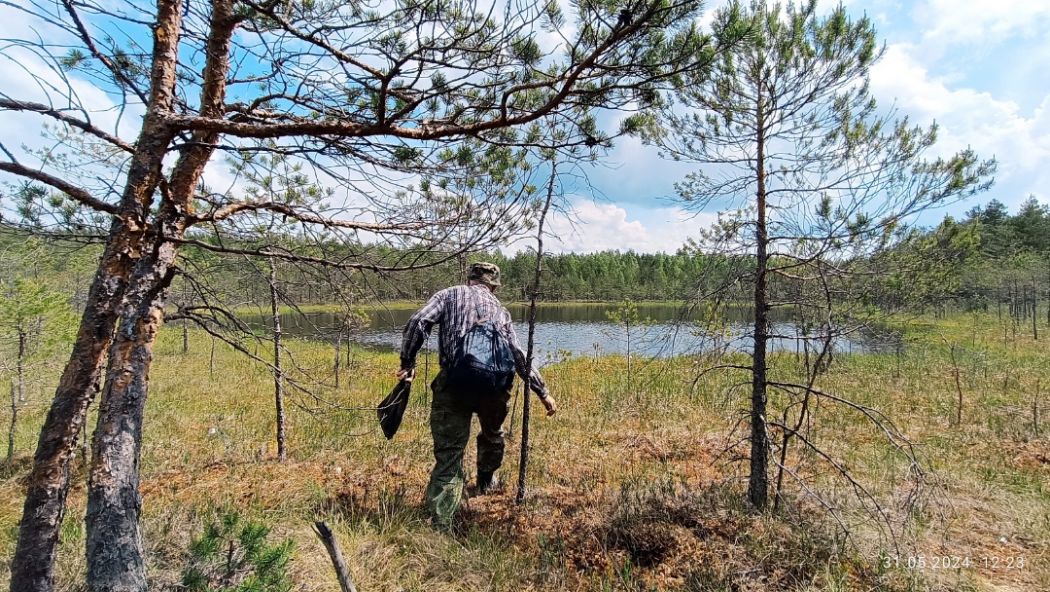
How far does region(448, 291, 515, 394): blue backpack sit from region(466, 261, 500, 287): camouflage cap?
1.29 ft

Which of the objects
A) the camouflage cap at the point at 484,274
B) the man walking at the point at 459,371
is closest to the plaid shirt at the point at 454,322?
the man walking at the point at 459,371

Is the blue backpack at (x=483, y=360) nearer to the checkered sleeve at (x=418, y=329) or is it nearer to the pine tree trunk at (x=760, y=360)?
the checkered sleeve at (x=418, y=329)

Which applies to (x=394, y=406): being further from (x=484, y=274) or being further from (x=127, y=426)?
(x=127, y=426)

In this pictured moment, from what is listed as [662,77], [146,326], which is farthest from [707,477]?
[146,326]

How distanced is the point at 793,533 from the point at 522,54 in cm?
354

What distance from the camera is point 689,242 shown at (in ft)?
12.9

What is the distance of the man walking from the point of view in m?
3.10

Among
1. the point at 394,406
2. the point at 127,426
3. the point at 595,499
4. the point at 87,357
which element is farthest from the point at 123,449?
the point at 595,499

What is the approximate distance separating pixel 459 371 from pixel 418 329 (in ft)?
1.40

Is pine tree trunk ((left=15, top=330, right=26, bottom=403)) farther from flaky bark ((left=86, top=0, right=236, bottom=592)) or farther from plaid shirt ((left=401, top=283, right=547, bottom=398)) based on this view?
plaid shirt ((left=401, top=283, right=547, bottom=398))

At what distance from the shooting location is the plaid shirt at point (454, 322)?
122 inches

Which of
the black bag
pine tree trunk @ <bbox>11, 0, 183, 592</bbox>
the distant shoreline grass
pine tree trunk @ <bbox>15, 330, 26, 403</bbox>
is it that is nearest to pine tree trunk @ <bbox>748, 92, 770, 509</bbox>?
the distant shoreline grass

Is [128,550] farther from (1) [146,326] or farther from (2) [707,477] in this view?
(2) [707,477]

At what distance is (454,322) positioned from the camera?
3.22 meters
